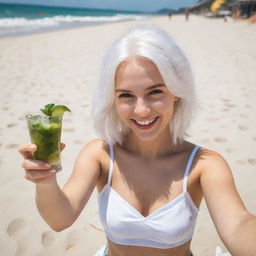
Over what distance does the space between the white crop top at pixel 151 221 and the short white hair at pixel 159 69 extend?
1.26 ft

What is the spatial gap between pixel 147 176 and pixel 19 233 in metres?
1.50

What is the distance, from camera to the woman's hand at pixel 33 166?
1.19 meters

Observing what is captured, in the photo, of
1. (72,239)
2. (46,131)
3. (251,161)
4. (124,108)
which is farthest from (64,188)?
(251,161)

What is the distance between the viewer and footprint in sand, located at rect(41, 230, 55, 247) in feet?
7.73

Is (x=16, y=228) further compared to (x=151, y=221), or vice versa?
(x=16, y=228)

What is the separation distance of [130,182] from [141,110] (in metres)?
0.49

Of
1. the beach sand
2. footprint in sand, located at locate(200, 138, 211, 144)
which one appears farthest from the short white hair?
footprint in sand, located at locate(200, 138, 211, 144)

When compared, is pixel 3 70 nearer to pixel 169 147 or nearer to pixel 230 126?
pixel 230 126

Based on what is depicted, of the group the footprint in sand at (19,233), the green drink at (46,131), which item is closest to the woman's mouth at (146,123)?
the green drink at (46,131)

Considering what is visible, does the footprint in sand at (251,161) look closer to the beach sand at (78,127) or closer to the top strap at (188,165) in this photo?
the beach sand at (78,127)

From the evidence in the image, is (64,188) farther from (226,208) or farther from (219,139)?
(219,139)

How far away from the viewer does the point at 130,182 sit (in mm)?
1665

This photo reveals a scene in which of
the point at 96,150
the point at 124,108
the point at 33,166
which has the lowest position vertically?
the point at 96,150

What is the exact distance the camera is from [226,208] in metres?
1.37
